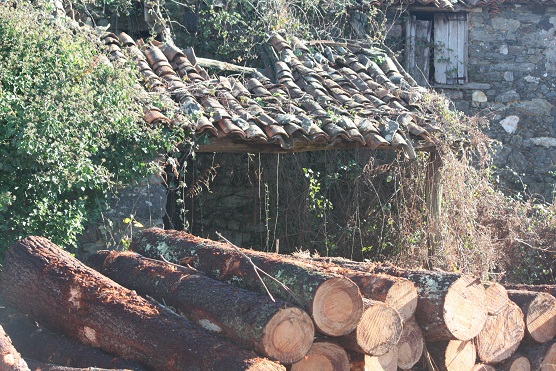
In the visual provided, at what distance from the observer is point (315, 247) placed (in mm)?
9359

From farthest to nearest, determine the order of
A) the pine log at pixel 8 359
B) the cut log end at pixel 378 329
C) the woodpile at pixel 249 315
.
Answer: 1. the cut log end at pixel 378 329
2. the woodpile at pixel 249 315
3. the pine log at pixel 8 359

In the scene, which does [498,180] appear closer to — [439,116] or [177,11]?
[439,116]

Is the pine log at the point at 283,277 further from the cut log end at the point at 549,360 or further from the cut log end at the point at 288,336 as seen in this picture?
the cut log end at the point at 549,360

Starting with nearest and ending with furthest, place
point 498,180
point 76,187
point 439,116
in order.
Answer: point 76,187, point 439,116, point 498,180

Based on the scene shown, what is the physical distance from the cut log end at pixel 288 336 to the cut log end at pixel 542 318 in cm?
213

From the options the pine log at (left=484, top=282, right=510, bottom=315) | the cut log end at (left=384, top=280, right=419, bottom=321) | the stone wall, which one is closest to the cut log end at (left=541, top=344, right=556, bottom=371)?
the pine log at (left=484, top=282, right=510, bottom=315)

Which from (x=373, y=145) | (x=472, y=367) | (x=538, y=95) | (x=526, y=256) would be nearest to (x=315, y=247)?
(x=373, y=145)

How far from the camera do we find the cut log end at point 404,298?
4.90m

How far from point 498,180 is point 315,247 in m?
3.47

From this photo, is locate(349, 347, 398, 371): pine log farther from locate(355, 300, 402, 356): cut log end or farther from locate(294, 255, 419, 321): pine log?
locate(294, 255, 419, 321): pine log

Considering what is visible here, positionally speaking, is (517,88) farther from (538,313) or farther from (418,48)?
(538,313)

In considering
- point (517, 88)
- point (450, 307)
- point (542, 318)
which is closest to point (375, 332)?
point (450, 307)

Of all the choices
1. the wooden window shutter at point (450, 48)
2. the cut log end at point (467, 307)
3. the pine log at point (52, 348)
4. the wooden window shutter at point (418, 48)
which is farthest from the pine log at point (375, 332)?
the wooden window shutter at point (450, 48)

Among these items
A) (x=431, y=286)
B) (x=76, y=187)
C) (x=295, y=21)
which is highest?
(x=295, y=21)
